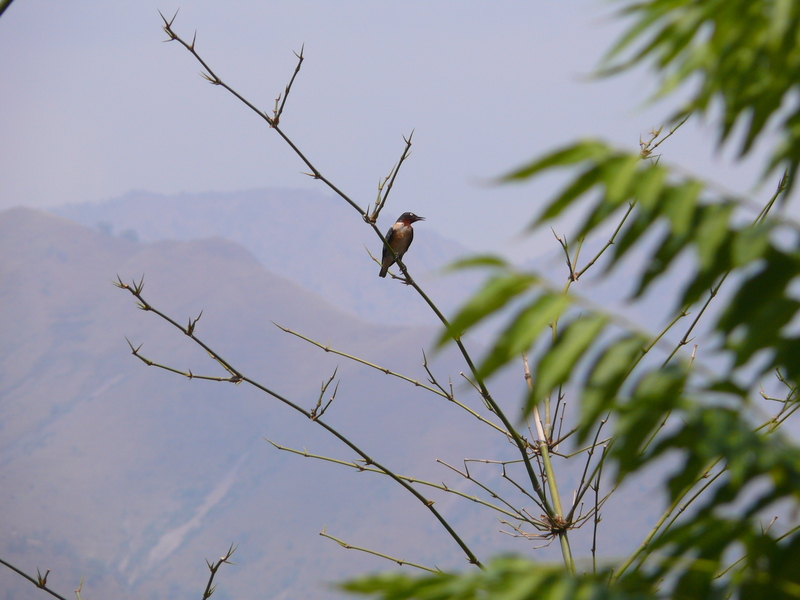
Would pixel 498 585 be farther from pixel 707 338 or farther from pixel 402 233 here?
pixel 402 233

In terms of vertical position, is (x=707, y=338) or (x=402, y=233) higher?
(x=402, y=233)

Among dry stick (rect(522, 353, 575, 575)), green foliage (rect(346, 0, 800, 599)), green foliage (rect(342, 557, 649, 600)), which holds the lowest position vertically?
green foliage (rect(342, 557, 649, 600))

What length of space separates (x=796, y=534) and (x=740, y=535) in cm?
10

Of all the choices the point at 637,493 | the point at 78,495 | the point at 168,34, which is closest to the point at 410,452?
the point at 637,493

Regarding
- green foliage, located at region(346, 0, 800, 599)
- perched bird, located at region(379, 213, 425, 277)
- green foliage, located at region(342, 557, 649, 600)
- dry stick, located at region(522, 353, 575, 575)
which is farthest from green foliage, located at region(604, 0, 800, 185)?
perched bird, located at region(379, 213, 425, 277)

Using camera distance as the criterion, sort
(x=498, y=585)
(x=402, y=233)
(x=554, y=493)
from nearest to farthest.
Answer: (x=498, y=585) < (x=554, y=493) < (x=402, y=233)

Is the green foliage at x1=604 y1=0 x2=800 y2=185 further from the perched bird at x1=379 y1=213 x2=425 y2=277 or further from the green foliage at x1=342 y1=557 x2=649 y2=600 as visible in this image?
the perched bird at x1=379 y1=213 x2=425 y2=277

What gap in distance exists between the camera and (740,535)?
1377mm

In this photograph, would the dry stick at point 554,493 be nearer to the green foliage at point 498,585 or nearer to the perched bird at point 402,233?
the green foliage at point 498,585

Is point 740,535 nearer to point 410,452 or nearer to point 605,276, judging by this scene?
point 605,276

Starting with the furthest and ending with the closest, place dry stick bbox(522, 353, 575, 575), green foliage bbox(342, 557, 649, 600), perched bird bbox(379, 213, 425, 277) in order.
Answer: perched bird bbox(379, 213, 425, 277)
dry stick bbox(522, 353, 575, 575)
green foliage bbox(342, 557, 649, 600)

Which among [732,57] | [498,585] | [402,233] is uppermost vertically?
[402,233]

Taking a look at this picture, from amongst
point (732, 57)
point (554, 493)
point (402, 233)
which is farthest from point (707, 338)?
point (402, 233)

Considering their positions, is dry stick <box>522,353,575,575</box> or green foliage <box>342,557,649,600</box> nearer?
green foliage <box>342,557,649,600</box>
